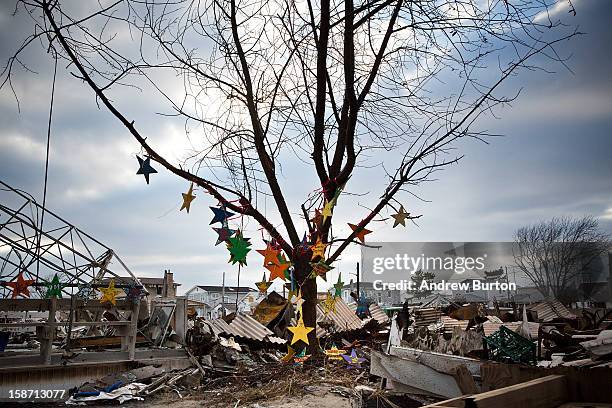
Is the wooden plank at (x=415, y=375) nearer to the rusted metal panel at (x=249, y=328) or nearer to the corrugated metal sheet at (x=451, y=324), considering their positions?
the rusted metal panel at (x=249, y=328)

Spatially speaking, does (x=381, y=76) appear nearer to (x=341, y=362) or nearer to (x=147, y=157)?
(x=147, y=157)

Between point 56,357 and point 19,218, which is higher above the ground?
point 19,218

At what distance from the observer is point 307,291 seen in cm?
962

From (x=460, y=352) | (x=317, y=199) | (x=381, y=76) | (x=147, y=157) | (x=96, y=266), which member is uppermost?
(x=381, y=76)

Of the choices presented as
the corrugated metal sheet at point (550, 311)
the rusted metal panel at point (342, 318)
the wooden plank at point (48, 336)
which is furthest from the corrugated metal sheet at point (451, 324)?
the wooden plank at point (48, 336)

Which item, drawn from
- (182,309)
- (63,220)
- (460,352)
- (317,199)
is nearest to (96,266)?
(63,220)

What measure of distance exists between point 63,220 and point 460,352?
38.4 feet

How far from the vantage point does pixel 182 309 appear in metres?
12.5

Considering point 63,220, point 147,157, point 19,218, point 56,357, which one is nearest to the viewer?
point 147,157

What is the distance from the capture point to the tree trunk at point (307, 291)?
31.1 ft

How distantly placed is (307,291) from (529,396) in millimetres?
7429

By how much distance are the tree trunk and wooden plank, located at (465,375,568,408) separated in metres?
6.97

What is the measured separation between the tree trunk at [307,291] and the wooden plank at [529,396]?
6970 millimetres

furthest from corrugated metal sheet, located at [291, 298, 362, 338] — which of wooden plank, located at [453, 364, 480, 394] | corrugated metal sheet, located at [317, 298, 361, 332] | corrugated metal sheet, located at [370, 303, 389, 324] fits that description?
wooden plank, located at [453, 364, 480, 394]
